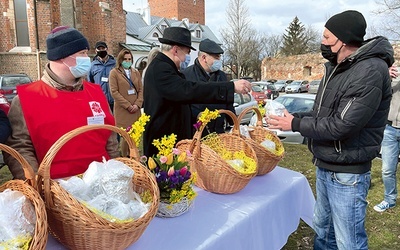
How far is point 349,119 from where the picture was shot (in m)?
1.59

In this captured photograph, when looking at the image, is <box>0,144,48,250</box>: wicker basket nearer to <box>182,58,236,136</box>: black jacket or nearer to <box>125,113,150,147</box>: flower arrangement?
<box>125,113,150,147</box>: flower arrangement

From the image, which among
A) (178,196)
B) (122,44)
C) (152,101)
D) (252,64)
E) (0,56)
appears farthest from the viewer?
(252,64)

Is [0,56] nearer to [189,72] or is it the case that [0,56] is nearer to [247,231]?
[189,72]

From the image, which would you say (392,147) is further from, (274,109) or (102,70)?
(102,70)

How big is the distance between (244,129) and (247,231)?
2.86 feet

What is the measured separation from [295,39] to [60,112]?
48207 mm

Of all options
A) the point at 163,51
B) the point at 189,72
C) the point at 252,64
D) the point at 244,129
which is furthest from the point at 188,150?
the point at 252,64

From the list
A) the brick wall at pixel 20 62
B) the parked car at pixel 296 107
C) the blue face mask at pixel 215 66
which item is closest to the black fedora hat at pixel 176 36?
the blue face mask at pixel 215 66

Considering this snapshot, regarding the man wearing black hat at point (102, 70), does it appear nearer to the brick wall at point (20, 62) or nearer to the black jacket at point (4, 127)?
the black jacket at point (4, 127)

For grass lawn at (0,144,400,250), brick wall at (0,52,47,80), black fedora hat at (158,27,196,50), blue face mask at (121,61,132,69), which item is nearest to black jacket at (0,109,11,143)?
black fedora hat at (158,27,196,50)

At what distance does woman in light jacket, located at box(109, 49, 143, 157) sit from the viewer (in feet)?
14.4

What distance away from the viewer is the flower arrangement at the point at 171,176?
1466 millimetres

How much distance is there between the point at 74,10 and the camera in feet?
54.5

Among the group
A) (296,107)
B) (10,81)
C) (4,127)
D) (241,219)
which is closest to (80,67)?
(4,127)
